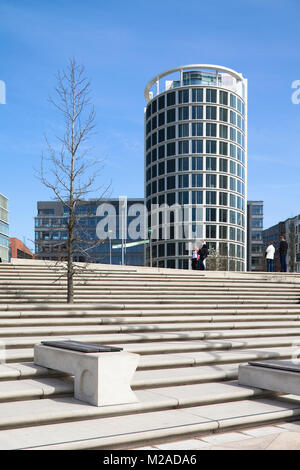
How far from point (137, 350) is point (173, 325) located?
8.88 ft

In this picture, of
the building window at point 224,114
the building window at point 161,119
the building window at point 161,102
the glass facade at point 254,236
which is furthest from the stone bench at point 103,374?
the glass facade at point 254,236

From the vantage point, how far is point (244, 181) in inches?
3243

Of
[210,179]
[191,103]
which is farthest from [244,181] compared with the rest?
[191,103]

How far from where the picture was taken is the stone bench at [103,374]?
207 inches

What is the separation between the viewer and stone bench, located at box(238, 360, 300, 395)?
19.7 ft

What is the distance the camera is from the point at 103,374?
525cm

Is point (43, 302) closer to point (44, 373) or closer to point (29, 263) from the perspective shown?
point (44, 373)

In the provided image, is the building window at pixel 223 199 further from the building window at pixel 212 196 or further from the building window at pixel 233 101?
the building window at pixel 233 101

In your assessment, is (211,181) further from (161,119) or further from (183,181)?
(161,119)

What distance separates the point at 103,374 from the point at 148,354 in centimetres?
281

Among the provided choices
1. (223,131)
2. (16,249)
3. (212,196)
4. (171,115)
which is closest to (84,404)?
(212,196)

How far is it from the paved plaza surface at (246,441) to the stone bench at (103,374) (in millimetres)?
834

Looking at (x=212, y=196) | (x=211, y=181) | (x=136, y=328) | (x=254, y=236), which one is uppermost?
(x=211, y=181)

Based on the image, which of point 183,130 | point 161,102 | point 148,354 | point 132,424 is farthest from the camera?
point 161,102
